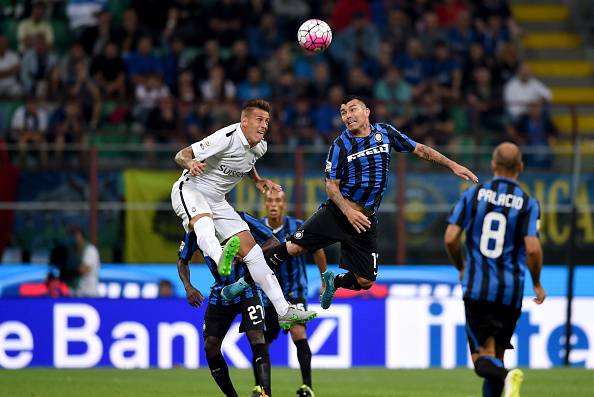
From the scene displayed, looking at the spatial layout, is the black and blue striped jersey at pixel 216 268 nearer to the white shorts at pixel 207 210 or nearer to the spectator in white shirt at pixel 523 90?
the white shorts at pixel 207 210

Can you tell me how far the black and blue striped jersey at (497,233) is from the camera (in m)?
9.30

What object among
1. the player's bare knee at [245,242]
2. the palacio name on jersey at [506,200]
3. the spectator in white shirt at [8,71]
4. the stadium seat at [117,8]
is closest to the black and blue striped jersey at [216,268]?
the player's bare knee at [245,242]

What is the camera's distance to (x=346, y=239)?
1165 centimetres

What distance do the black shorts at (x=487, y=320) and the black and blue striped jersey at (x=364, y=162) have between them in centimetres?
228

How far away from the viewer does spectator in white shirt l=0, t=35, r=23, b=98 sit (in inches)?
803

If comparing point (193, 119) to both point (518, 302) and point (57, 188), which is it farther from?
point (518, 302)

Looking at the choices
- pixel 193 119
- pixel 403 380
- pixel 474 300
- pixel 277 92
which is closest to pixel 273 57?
pixel 277 92

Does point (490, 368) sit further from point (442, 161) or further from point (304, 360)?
point (304, 360)

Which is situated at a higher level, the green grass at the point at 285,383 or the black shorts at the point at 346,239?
the black shorts at the point at 346,239

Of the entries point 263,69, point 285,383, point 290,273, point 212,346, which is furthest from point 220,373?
point 263,69

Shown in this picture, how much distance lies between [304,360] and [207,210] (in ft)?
5.96

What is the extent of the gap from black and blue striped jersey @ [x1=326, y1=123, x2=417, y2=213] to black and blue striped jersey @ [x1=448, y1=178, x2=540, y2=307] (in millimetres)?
2146

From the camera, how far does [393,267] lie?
18.4 metres

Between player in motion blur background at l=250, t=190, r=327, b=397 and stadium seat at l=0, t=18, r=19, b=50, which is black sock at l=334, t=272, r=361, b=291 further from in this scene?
stadium seat at l=0, t=18, r=19, b=50
